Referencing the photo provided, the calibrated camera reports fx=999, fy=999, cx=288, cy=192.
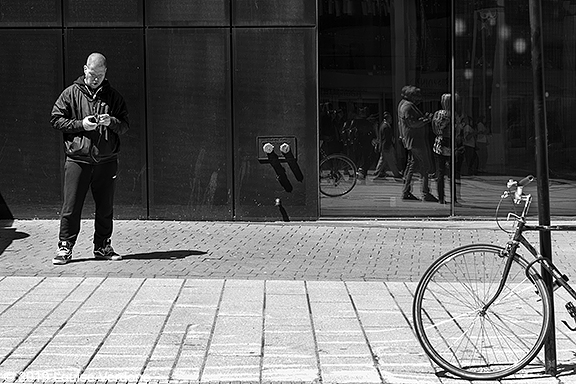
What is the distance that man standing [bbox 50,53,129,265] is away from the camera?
9492mm

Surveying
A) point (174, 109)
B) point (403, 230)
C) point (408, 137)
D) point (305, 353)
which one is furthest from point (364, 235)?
point (305, 353)

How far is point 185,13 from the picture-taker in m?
12.8

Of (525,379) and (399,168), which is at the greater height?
(399,168)

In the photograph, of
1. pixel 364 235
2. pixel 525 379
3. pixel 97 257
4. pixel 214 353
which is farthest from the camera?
pixel 364 235

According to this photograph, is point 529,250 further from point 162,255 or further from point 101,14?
point 101,14

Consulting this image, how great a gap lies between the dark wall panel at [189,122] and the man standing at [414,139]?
2.31 meters

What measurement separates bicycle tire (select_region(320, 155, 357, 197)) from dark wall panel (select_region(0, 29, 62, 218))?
11.4 ft

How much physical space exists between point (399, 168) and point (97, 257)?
15.5ft

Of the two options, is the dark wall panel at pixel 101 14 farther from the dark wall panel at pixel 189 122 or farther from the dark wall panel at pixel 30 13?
the dark wall panel at pixel 189 122

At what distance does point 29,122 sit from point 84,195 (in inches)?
138

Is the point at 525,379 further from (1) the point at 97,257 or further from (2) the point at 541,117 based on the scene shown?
(1) the point at 97,257

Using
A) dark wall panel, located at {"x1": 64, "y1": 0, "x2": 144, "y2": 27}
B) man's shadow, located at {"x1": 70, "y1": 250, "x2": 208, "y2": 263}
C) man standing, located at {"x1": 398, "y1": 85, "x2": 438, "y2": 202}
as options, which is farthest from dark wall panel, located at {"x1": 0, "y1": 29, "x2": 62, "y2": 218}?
man standing, located at {"x1": 398, "y1": 85, "x2": 438, "y2": 202}

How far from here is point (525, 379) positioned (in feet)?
19.6

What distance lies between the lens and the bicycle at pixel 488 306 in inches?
233
